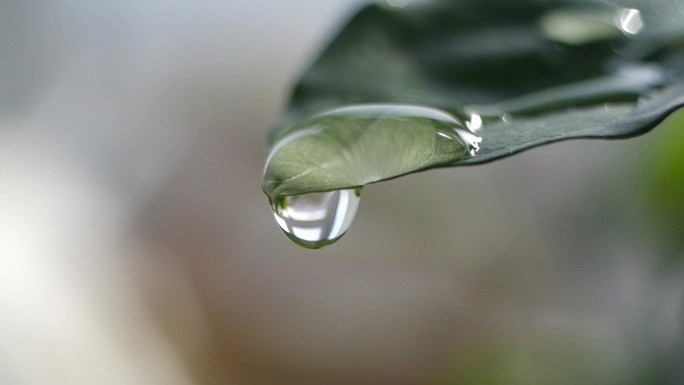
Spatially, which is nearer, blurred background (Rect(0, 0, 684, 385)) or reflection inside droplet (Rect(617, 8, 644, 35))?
reflection inside droplet (Rect(617, 8, 644, 35))

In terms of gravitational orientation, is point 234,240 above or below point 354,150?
above

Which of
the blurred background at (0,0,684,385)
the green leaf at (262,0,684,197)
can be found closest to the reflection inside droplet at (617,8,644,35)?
the green leaf at (262,0,684,197)

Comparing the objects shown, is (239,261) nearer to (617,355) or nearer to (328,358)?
(328,358)

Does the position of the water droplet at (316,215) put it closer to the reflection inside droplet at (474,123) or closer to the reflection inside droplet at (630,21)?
the reflection inside droplet at (474,123)

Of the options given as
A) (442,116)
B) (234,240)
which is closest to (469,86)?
(442,116)

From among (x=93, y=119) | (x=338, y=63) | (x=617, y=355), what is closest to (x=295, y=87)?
(x=338, y=63)

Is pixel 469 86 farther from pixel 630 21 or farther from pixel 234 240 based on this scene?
pixel 234 240

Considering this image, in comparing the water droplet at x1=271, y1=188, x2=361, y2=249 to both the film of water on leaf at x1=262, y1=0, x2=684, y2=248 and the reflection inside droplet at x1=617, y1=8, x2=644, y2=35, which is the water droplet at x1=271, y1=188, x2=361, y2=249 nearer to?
the film of water on leaf at x1=262, y1=0, x2=684, y2=248
